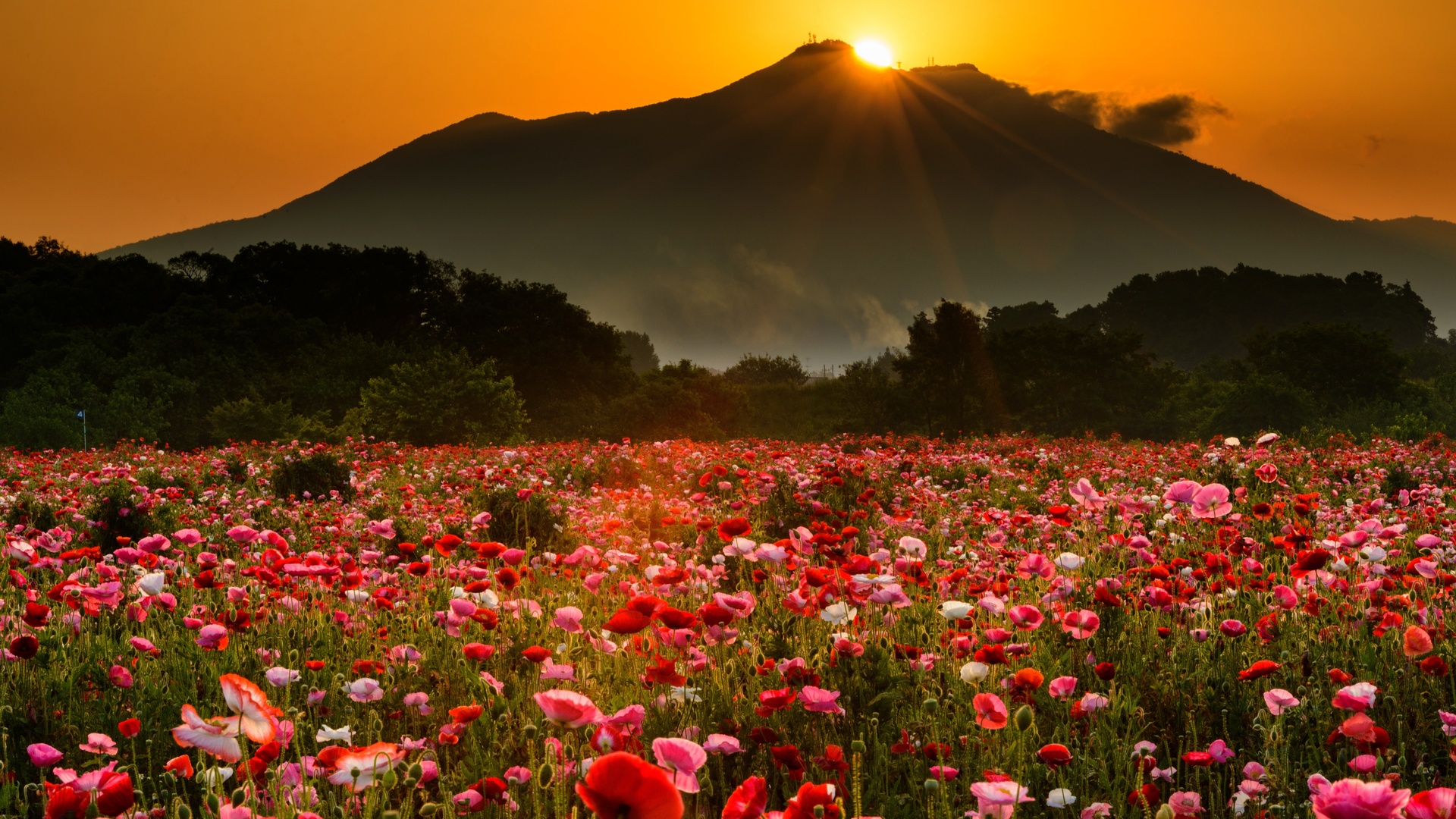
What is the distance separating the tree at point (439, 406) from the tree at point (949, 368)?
15.5 m

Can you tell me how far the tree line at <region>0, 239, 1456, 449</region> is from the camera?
2458 centimetres

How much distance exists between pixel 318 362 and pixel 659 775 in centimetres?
3721

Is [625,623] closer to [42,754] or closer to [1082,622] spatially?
[42,754]

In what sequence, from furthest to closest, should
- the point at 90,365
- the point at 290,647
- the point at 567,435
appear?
the point at 567,435
the point at 90,365
the point at 290,647

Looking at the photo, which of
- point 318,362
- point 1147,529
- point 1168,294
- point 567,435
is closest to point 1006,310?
point 1168,294

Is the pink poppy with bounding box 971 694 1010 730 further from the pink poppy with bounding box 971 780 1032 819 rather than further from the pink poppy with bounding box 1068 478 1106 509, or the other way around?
the pink poppy with bounding box 1068 478 1106 509

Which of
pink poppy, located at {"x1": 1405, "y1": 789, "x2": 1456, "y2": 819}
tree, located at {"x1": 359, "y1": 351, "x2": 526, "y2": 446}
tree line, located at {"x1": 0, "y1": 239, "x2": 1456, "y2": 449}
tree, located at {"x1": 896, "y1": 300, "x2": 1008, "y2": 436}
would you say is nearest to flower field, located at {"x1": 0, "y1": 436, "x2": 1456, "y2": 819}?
pink poppy, located at {"x1": 1405, "y1": 789, "x2": 1456, "y2": 819}

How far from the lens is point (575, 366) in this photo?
146ft

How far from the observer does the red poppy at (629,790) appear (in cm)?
105

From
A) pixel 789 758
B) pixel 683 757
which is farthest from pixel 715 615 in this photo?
pixel 683 757

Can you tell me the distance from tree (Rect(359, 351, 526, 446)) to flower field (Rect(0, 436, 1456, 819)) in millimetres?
15985

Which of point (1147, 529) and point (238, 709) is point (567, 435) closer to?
point (1147, 529)

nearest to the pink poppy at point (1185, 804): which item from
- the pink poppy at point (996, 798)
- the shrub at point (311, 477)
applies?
the pink poppy at point (996, 798)

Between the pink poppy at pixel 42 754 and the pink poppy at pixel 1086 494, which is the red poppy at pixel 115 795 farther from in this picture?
the pink poppy at pixel 1086 494
